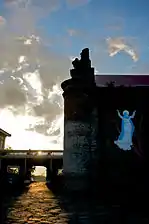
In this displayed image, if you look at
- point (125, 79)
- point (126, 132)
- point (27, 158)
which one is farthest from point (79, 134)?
point (27, 158)

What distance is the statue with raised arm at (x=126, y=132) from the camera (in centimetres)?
1503

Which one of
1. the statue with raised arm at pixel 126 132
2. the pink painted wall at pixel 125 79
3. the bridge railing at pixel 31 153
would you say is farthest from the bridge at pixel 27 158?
the statue with raised arm at pixel 126 132

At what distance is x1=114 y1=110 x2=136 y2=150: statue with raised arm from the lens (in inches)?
592

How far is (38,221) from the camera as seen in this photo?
19.0 feet

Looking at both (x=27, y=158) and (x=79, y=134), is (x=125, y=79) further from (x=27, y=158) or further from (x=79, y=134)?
(x=27, y=158)

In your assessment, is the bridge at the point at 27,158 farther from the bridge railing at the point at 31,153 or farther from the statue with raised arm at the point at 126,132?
the statue with raised arm at the point at 126,132

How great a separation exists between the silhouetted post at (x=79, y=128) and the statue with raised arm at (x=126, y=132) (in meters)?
1.51

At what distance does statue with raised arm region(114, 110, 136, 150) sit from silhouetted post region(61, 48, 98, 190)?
151cm

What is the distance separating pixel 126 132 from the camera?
1527cm

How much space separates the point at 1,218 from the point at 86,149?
337 inches

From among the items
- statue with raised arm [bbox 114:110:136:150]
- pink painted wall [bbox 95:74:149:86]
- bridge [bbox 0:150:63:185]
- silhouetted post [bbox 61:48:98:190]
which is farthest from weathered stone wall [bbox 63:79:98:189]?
bridge [bbox 0:150:63:185]

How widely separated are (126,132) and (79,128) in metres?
2.82

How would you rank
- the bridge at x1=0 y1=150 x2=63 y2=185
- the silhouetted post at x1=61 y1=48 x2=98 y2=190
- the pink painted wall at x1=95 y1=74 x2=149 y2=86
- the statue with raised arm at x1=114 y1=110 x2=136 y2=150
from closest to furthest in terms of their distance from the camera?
the silhouetted post at x1=61 y1=48 x2=98 y2=190, the statue with raised arm at x1=114 y1=110 x2=136 y2=150, the pink painted wall at x1=95 y1=74 x2=149 y2=86, the bridge at x1=0 y1=150 x2=63 y2=185

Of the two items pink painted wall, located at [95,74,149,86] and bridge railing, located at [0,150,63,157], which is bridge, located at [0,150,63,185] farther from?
pink painted wall, located at [95,74,149,86]
